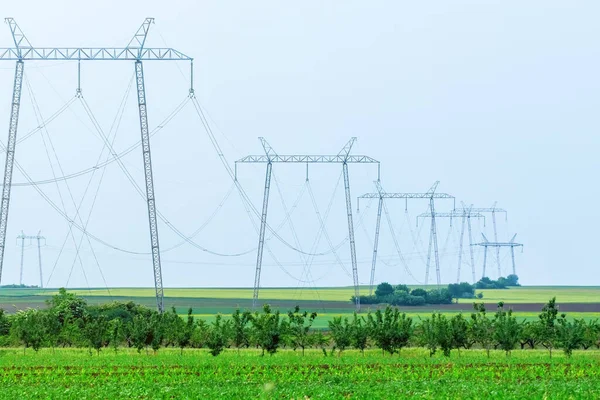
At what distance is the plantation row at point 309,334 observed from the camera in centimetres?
6588

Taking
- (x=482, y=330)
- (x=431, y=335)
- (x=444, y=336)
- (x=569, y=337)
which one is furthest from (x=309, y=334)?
(x=569, y=337)

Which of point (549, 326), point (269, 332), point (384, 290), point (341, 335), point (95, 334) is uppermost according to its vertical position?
point (384, 290)

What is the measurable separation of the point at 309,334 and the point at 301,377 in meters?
27.4

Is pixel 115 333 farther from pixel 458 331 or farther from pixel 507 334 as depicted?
pixel 507 334

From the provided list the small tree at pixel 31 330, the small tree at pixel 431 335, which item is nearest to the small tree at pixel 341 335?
the small tree at pixel 431 335

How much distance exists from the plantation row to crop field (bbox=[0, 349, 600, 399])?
221 centimetres

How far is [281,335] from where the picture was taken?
221 ft

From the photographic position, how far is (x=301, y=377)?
47.0 meters

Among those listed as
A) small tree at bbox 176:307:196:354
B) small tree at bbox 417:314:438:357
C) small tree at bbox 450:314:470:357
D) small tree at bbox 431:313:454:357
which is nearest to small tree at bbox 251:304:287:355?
small tree at bbox 176:307:196:354

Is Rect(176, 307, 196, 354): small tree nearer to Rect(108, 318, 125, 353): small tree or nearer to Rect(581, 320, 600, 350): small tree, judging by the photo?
Rect(108, 318, 125, 353): small tree

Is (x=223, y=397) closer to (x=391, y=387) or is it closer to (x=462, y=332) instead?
(x=391, y=387)

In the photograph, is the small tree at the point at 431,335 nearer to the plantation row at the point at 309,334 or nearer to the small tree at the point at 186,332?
the plantation row at the point at 309,334

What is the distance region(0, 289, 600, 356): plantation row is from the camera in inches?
2594

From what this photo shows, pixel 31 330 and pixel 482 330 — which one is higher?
pixel 482 330
